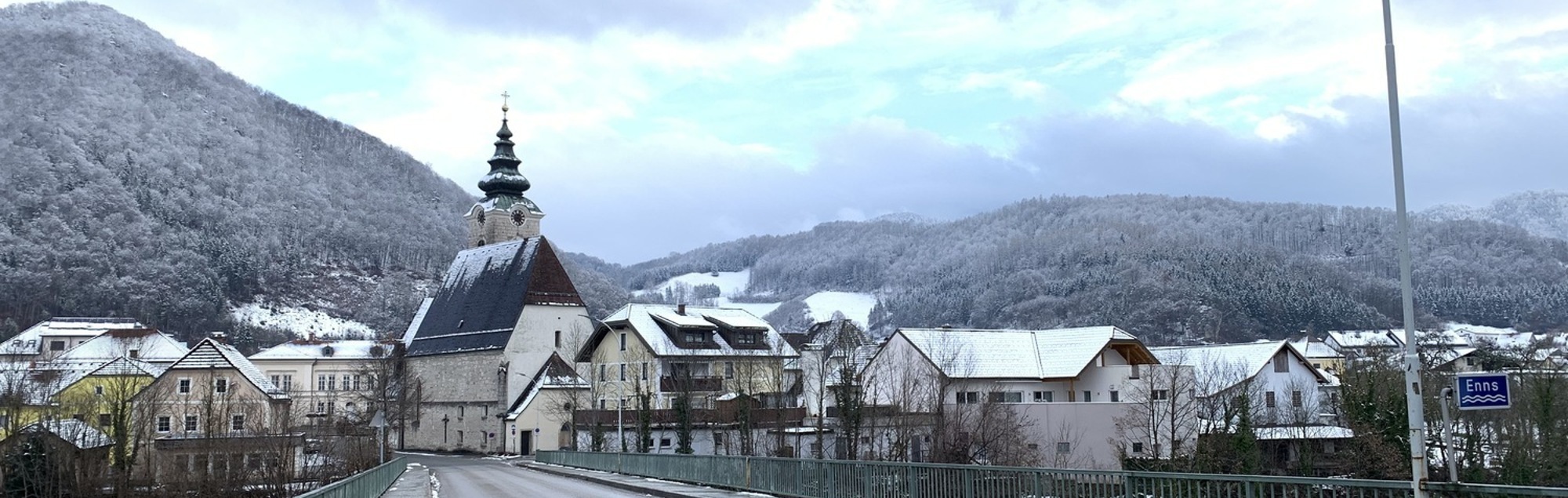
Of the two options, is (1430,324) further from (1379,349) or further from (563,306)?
(563,306)

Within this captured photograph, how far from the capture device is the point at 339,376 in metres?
115

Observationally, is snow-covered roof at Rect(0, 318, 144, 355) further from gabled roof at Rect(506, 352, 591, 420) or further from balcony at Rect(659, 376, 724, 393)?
balcony at Rect(659, 376, 724, 393)

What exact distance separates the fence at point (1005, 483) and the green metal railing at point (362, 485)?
7736mm

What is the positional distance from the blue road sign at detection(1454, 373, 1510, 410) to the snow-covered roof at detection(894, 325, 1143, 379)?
47.1 metres

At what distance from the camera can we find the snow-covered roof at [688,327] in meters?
70.8

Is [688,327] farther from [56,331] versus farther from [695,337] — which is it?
[56,331]

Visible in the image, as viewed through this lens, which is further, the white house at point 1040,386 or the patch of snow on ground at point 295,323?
the patch of snow on ground at point 295,323

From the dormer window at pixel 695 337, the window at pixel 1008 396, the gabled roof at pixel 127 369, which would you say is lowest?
the window at pixel 1008 396

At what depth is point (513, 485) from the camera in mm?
35469

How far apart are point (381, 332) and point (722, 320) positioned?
12712 centimetres

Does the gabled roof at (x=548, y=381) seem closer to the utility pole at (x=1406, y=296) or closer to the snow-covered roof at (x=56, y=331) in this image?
the snow-covered roof at (x=56, y=331)

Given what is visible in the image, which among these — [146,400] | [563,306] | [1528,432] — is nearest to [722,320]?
[563,306]

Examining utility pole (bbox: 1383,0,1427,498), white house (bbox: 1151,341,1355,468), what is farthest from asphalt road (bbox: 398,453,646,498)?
white house (bbox: 1151,341,1355,468)

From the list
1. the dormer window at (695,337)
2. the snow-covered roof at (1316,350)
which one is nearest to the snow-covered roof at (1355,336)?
the snow-covered roof at (1316,350)
